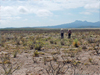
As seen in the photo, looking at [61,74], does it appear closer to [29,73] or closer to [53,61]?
[29,73]

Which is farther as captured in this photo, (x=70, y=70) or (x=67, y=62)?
(x=67, y=62)

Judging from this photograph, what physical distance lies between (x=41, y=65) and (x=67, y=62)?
55.3 inches

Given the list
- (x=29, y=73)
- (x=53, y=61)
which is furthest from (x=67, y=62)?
(x=29, y=73)

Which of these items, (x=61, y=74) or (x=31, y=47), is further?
(x=31, y=47)

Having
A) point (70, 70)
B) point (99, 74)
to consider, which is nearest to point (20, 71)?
point (70, 70)

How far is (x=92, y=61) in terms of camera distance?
23.7 feet

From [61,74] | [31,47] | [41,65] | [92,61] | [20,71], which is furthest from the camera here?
[31,47]

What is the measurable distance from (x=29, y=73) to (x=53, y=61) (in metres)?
1.96

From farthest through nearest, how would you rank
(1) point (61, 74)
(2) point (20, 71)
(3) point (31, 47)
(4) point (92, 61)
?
(3) point (31, 47)
(4) point (92, 61)
(2) point (20, 71)
(1) point (61, 74)

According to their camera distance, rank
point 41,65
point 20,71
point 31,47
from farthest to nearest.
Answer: point 31,47
point 41,65
point 20,71

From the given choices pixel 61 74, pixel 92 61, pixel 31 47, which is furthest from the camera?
pixel 31 47

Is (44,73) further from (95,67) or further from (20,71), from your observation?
(95,67)

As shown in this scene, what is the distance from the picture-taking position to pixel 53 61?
A: 7293 mm

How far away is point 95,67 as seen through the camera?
6332mm
